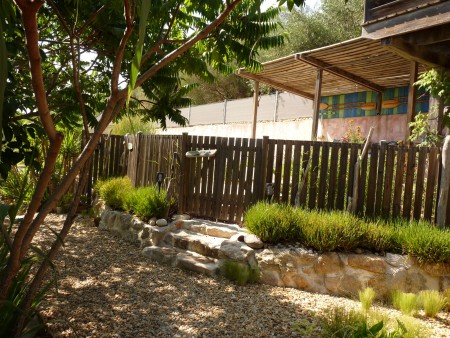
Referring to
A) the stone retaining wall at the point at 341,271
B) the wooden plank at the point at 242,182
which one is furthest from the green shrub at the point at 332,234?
the wooden plank at the point at 242,182

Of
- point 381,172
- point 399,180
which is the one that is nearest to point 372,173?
point 381,172

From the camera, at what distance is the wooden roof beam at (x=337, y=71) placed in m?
9.65

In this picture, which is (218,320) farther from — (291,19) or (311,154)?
(291,19)

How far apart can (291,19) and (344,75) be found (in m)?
10.4

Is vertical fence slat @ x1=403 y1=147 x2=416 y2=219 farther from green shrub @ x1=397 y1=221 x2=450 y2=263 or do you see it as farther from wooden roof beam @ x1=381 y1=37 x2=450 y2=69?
wooden roof beam @ x1=381 y1=37 x2=450 y2=69

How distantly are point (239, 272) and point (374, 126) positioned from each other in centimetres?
1007

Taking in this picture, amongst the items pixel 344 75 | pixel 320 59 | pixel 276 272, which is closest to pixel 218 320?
pixel 276 272

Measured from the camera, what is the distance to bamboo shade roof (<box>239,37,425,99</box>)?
900 cm

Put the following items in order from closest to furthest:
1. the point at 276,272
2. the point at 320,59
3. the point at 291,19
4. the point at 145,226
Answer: the point at 276,272
the point at 145,226
the point at 320,59
the point at 291,19

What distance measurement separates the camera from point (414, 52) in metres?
6.25

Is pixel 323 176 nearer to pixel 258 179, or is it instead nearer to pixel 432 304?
pixel 258 179

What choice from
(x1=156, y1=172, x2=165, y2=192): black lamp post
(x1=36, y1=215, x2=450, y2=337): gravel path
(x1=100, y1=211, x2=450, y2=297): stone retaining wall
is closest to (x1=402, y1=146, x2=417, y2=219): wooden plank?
(x1=100, y1=211, x2=450, y2=297): stone retaining wall

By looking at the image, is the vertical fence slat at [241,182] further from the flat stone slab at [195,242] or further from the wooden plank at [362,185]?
the wooden plank at [362,185]

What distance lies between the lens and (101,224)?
707cm
